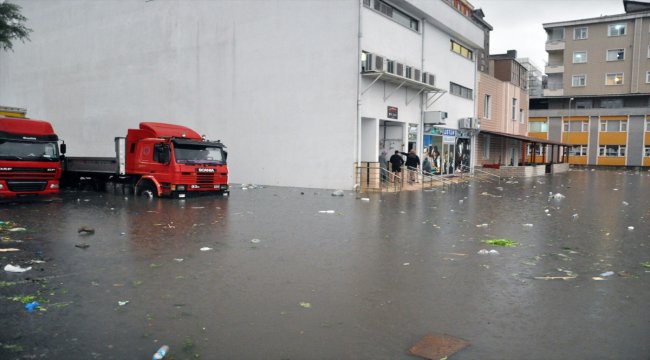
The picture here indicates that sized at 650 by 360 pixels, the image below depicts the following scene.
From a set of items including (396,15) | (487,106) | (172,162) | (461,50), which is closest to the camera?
(172,162)

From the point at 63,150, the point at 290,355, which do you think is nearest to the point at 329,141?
the point at 63,150

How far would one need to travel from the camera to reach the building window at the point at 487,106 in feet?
127

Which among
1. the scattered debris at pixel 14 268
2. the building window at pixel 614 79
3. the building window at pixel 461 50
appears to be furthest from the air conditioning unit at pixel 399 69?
the building window at pixel 614 79

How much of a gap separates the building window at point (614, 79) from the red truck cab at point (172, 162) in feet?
188

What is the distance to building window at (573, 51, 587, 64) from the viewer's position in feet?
196

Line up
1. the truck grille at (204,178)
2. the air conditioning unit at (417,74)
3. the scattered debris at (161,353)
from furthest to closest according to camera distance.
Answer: the air conditioning unit at (417,74)
the truck grille at (204,178)
the scattered debris at (161,353)

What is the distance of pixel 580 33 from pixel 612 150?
1550 centimetres

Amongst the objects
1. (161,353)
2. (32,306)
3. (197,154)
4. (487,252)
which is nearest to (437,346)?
(161,353)

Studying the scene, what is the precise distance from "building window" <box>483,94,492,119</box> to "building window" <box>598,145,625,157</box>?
2667 centimetres

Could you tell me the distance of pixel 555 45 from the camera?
203 ft

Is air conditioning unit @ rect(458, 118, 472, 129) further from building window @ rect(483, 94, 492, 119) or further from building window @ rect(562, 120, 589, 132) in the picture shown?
building window @ rect(562, 120, 589, 132)

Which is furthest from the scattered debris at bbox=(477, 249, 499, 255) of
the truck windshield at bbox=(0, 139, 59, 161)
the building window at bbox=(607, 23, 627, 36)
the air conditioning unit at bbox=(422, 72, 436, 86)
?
the building window at bbox=(607, 23, 627, 36)

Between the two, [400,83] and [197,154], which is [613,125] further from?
[197,154]

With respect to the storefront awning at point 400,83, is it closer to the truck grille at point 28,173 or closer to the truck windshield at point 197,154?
the truck windshield at point 197,154
